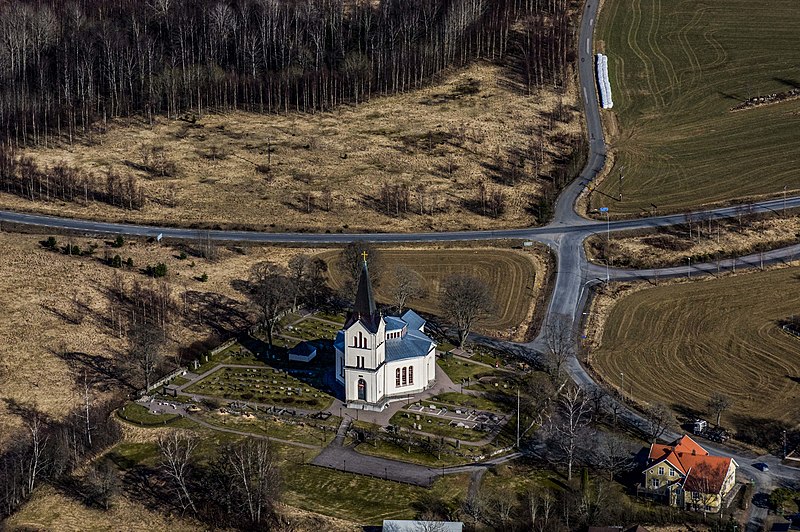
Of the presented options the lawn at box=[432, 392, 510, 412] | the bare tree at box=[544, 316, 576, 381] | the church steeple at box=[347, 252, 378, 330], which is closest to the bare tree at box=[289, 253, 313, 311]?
the church steeple at box=[347, 252, 378, 330]

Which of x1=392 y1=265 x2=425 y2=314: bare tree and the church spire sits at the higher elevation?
the church spire

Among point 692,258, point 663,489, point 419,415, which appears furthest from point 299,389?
point 692,258

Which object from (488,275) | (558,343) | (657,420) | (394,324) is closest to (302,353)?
(394,324)

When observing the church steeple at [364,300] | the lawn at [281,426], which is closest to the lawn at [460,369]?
the church steeple at [364,300]

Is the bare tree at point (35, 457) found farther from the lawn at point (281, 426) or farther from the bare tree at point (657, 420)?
the bare tree at point (657, 420)

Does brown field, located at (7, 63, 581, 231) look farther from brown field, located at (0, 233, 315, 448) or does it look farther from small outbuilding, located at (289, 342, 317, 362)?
small outbuilding, located at (289, 342, 317, 362)

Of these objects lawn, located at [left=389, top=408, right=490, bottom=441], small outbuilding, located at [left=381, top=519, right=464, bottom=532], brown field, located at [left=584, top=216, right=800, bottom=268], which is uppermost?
brown field, located at [left=584, top=216, right=800, bottom=268]

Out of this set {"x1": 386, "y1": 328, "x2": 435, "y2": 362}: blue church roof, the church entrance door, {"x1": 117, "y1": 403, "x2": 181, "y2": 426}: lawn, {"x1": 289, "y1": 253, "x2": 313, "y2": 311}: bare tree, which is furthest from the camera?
{"x1": 289, "y1": 253, "x2": 313, "y2": 311}: bare tree
